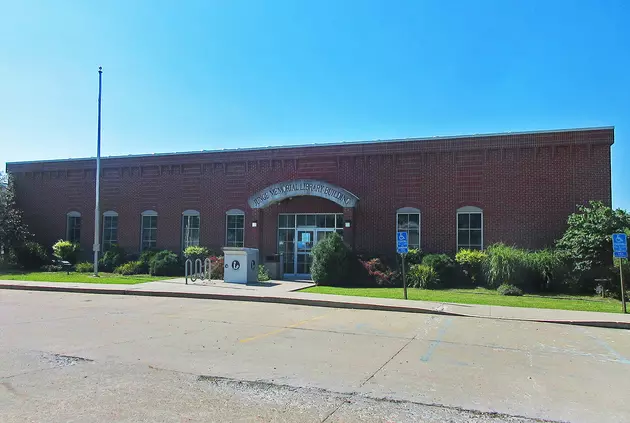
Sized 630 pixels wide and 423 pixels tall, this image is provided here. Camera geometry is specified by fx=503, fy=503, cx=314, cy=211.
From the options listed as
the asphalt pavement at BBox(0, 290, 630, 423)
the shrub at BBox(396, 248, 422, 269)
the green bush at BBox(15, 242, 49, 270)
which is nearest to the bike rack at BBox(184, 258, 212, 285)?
the shrub at BBox(396, 248, 422, 269)

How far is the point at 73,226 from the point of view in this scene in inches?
1193

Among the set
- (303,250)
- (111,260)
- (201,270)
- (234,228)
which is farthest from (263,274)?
(111,260)

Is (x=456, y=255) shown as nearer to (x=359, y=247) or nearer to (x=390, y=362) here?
(x=359, y=247)

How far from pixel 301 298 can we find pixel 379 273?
19.7 feet

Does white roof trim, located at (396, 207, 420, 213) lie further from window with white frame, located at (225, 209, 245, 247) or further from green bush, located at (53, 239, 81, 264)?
green bush, located at (53, 239, 81, 264)

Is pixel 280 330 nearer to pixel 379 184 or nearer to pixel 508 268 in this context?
pixel 508 268

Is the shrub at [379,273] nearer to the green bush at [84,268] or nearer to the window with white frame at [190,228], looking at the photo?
the window with white frame at [190,228]

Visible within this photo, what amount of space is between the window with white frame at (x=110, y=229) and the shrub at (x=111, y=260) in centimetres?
→ 204

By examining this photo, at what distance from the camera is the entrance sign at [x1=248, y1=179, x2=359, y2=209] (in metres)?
22.9

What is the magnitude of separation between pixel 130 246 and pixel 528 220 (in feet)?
68.0

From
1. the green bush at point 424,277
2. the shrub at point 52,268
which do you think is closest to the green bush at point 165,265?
the shrub at point 52,268

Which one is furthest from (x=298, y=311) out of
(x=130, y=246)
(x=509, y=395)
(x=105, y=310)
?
(x=130, y=246)

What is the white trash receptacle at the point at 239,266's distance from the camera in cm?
2070

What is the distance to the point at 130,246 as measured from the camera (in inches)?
1115
